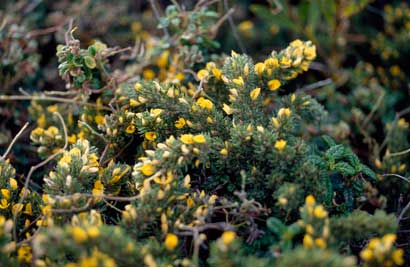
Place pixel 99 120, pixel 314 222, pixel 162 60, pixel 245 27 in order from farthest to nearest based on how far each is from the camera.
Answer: pixel 245 27 < pixel 162 60 < pixel 99 120 < pixel 314 222

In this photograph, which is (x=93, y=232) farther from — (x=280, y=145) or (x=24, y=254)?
(x=280, y=145)

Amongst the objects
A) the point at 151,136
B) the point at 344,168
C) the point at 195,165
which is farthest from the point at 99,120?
the point at 344,168

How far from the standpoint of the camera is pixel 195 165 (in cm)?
149

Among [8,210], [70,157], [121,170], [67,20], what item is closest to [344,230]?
[121,170]

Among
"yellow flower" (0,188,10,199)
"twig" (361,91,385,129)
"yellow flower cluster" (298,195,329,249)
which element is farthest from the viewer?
"twig" (361,91,385,129)

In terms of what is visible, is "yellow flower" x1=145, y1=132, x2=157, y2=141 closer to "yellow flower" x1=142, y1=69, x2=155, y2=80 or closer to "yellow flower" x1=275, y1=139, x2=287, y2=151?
"yellow flower" x1=275, y1=139, x2=287, y2=151

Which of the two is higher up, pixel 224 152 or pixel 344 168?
pixel 224 152

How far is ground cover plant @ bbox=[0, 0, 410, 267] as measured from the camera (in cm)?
132

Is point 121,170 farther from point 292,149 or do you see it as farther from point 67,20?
point 67,20

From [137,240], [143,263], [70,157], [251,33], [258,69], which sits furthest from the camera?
[251,33]

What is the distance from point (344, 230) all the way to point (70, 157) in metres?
0.88

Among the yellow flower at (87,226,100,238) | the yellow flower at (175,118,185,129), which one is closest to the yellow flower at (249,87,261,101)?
the yellow flower at (175,118,185,129)

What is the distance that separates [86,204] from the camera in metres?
1.45

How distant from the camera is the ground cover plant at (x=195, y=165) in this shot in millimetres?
1320
